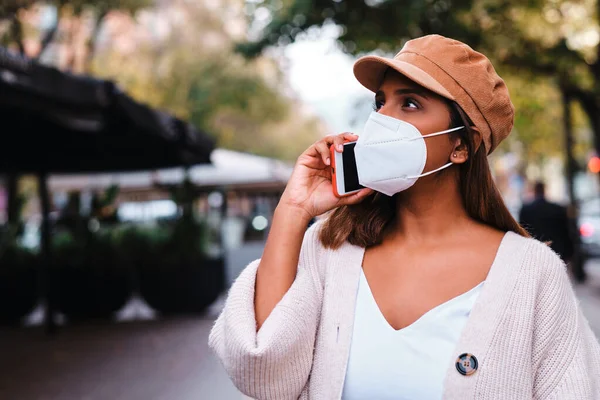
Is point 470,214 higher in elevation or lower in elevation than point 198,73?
lower

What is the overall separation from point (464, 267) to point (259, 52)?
10629mm

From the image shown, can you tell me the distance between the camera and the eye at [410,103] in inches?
73.2

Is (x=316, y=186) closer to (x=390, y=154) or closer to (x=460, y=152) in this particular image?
(x=390, y=154)

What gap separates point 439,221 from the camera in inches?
77.8

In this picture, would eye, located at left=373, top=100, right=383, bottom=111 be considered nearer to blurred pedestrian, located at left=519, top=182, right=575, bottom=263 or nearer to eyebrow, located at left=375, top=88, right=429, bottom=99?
eyebrow, located at left=375, top=88, right=429, bottom=99

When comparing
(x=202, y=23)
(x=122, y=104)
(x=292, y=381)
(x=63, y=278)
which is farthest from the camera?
(x=202, y=23)

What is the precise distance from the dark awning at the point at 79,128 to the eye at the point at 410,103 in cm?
363

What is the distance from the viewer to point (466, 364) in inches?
66.7

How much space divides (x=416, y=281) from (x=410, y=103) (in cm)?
50

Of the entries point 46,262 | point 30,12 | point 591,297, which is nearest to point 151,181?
point 30,12

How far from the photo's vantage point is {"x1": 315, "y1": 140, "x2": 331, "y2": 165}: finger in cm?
195

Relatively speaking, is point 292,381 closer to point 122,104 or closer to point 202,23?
point 122,104

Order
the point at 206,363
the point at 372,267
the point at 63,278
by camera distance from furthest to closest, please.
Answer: the point at 63,278 → the point at 206,363 → the point at 372,267

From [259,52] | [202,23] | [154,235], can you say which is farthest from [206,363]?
[202,23]
